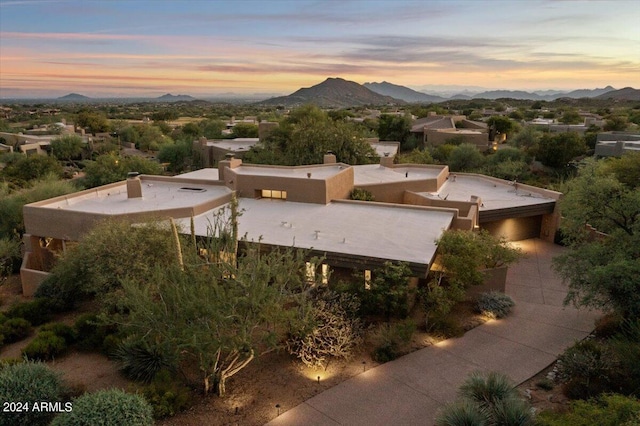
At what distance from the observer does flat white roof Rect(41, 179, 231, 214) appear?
22328mm

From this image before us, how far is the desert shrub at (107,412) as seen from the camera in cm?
A: 973

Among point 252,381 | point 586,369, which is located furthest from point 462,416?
point 252,381

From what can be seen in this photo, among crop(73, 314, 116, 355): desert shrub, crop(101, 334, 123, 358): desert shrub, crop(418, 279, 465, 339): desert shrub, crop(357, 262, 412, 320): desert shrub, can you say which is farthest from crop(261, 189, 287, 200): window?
crop(101, 334, 123, 358): desert shrub

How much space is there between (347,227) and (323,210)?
3055 millimetres

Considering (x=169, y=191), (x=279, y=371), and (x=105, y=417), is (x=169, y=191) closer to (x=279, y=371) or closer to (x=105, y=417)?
(x=279, y=371)

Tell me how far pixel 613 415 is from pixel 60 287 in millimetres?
19665

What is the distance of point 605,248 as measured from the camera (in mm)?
15523

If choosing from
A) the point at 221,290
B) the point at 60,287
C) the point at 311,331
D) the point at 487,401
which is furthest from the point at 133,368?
the point at 487,401

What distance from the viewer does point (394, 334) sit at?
1454 cm

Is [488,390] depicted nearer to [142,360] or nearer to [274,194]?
[142,360]

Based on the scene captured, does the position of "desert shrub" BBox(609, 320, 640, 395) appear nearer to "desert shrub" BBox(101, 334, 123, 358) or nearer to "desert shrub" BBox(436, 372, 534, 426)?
"desert shrub" BBox(436, 372, 534, 426)

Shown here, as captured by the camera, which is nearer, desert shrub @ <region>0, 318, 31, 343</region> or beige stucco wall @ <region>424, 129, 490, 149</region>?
desert shrub @ <region>0, 318, 31, 343</region>

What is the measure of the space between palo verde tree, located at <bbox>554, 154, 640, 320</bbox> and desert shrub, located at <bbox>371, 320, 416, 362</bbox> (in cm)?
571

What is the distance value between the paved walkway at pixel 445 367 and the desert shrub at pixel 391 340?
295 mm
